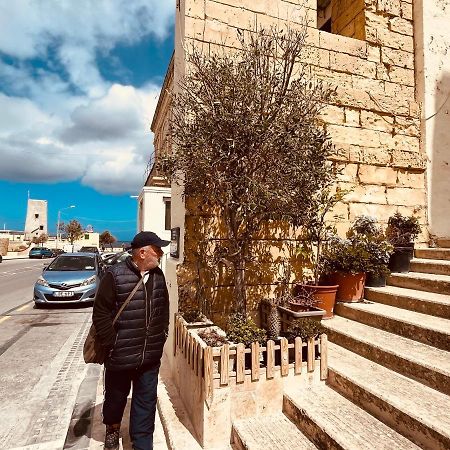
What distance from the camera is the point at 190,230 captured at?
15.2 ft

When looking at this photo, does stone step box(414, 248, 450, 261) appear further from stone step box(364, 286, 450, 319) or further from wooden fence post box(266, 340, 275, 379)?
wooden fence post box(266, 340, 275, 379)

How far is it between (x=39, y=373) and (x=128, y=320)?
9.65 feet

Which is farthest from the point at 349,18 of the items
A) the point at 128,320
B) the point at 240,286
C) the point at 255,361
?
the point at 128,320

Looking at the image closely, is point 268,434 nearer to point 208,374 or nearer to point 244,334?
point 208,374

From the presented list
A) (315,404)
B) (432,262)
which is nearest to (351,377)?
(315,404)

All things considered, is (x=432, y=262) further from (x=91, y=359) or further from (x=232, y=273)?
(x=91, y=359)

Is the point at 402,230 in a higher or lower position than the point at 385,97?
lower

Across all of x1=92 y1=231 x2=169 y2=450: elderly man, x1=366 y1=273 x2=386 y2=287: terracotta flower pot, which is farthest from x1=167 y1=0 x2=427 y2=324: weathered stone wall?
x1=92 y1=231 x2=169 y2=450: elderly man

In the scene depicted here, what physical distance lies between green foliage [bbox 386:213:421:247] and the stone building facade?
203mm

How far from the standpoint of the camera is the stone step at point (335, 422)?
2340mm

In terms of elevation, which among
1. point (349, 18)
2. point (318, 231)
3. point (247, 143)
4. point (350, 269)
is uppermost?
point (349, 18)

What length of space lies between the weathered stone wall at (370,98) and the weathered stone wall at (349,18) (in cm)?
12

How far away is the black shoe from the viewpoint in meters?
2.84

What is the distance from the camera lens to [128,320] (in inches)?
107
